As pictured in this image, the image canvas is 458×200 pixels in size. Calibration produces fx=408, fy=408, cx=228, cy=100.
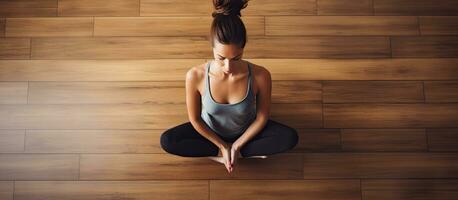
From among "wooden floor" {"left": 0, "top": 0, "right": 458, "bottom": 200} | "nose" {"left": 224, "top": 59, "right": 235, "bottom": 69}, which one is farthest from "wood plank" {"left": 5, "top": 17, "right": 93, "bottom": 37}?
"nose" {"left": 224, "top": 59, "right": 235, "bottom": 69}

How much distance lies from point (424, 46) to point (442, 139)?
1.45 feet

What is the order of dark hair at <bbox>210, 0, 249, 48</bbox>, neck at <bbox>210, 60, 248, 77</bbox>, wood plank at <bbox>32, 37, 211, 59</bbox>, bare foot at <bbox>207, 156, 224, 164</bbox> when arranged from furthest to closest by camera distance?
1. wood plank at <bbox>32, 37, 211, 59</bbox>
2. bare foot at <bbox>207, 156, 224, 164</bbox>
3. neck at <bbox>210, 60, 248, 77</bbox>
4. dark hair at <bbox>210, 0, 249, 48</bbox>

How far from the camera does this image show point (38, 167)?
1.79 m

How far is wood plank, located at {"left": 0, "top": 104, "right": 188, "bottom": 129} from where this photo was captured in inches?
72.2

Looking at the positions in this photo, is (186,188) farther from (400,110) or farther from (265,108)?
(400,110)

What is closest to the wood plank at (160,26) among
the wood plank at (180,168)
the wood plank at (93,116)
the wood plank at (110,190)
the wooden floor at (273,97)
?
the wooden floor at (273,97)

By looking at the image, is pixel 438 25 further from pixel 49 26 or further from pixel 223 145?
pixel 49 26

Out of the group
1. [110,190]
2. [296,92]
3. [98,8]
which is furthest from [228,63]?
[98,8]

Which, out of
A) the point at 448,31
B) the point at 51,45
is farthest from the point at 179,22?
the point at 448,31

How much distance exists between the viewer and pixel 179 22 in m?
1.95

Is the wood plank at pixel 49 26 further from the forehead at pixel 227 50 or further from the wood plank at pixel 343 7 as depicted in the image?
the wood plank at pixel 343 7

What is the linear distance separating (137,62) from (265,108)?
0.71m

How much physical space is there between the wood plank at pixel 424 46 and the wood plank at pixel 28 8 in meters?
1.65

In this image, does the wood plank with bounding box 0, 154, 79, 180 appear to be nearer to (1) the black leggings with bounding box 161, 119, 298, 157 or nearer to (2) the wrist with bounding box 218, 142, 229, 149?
(1) the black leggings with bounding box 161, 119, 298, 157
